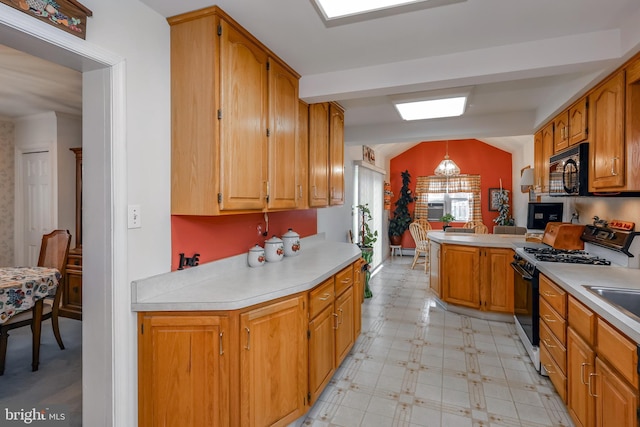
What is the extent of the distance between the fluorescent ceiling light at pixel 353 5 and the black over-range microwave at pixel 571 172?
1.89m

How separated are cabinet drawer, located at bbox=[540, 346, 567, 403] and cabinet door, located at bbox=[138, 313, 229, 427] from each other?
1988mm

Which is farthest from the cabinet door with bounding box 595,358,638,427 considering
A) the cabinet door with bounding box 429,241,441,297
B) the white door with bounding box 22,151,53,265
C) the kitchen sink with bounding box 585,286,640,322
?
the white door with bounding box 22,151,53,265

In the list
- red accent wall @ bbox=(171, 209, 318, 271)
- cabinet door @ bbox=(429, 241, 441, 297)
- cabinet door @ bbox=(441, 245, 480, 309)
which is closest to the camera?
red accent wall @ bbox=(171, 209, 318, 271)

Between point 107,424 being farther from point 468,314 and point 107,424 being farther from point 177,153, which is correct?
point 468,314

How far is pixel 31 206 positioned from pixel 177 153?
143 inches

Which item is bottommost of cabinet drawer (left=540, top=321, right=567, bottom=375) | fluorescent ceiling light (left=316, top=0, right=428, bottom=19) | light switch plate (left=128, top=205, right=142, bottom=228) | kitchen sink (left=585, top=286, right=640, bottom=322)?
cabinet drawer (left=540, top=321, right=567, bottom=375)

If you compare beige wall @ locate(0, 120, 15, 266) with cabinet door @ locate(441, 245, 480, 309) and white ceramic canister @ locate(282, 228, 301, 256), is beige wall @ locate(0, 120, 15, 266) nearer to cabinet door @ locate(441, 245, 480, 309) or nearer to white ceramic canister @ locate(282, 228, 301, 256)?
white ceramic canister @ locate(282, 228, 301, 256)

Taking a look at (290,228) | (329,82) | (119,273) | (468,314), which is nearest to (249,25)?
(329,82)

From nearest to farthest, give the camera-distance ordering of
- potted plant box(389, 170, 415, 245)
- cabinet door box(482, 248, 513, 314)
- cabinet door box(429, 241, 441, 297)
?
cabinet door box(482, 248, 513, 314), cabinet door box(429, 241, 441, 297), potted plant box(389, 170, 415, 245)

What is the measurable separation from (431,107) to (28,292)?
372 centimetres

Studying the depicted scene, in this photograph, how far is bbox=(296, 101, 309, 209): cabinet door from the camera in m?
2.59

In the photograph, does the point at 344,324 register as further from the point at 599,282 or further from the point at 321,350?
the point at 599,282

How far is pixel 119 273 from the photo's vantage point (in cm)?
150

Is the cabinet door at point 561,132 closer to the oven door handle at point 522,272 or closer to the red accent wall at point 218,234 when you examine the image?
the oven door handle at point 522,272
